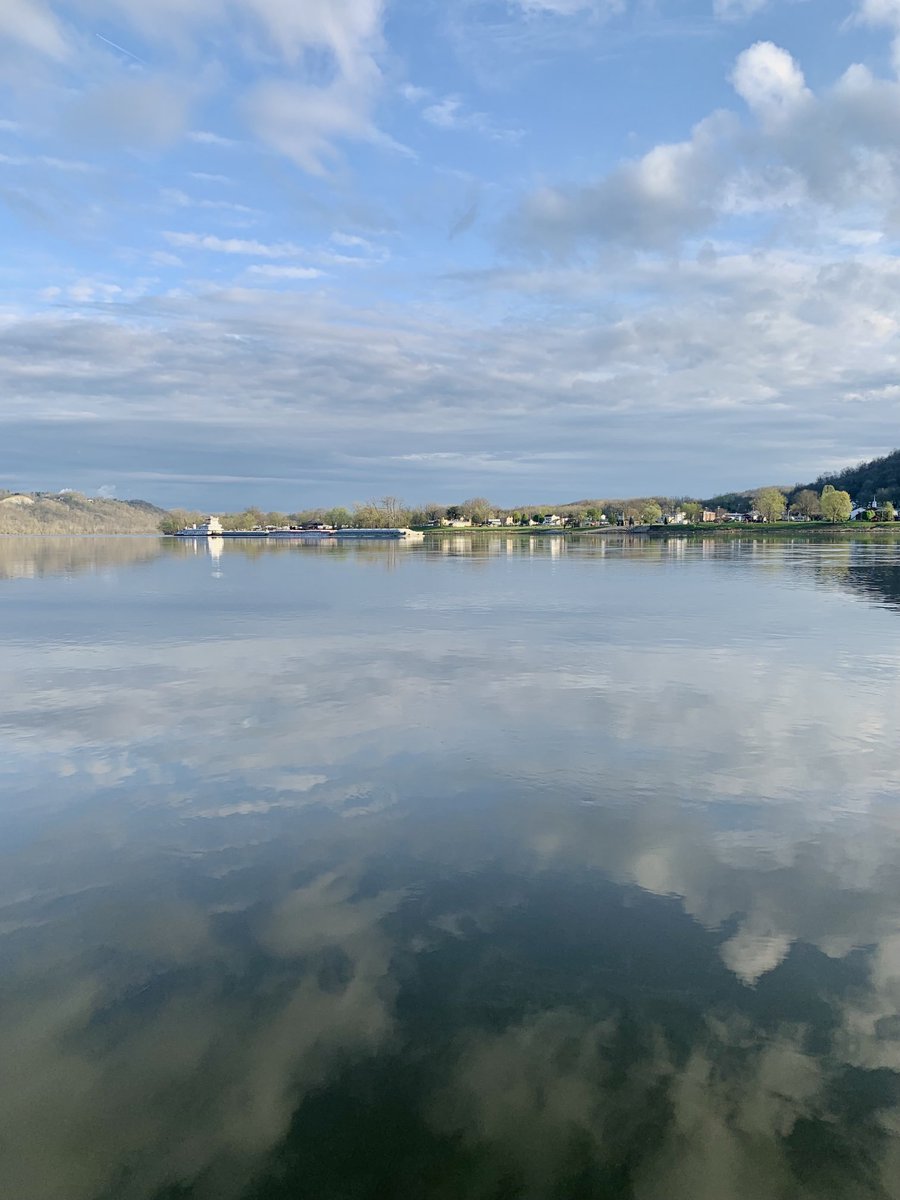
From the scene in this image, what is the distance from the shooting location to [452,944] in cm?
647

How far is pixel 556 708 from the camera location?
47.0 feet

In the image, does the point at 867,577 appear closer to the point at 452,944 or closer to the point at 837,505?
the point at 452,944

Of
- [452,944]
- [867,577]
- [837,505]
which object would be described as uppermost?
[837,505]

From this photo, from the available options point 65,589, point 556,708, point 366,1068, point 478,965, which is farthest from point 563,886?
point 65,589

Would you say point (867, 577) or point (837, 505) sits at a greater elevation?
point (837, 505)

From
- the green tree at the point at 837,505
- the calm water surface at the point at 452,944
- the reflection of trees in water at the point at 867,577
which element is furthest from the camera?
the green tree at the point at 837,505

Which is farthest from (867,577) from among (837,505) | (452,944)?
(837,505)

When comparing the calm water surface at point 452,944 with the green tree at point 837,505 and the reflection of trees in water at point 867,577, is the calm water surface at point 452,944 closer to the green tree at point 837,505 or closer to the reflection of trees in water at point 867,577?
the reflection of trees in water at point 867,577

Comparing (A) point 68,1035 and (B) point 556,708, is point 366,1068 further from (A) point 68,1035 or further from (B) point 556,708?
(B) point 556,708

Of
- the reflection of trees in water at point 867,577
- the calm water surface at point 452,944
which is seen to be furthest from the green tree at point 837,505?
the calm water surface at point 452,944

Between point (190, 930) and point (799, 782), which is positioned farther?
point (799, 782)

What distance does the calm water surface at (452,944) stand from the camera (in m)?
4.48

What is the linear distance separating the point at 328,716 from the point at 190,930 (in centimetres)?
727

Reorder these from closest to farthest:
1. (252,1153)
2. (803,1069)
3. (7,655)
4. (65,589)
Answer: (252,1153), (803,1069), (7,655), (65,589)
